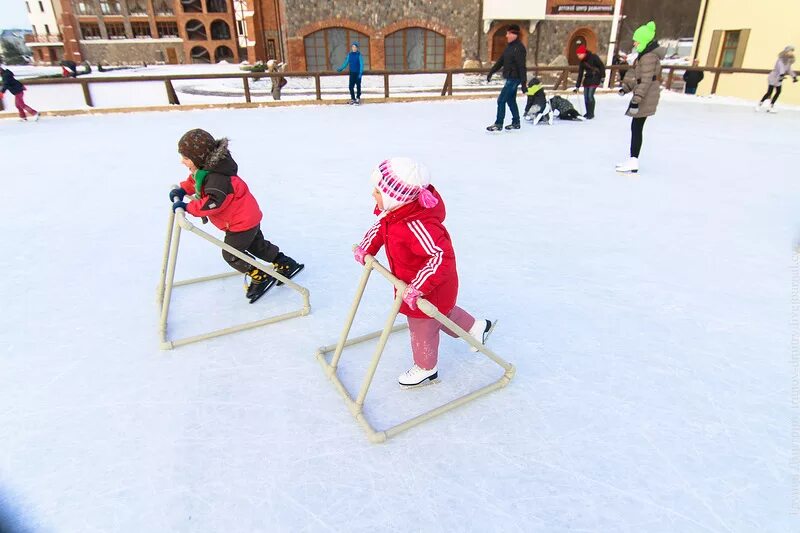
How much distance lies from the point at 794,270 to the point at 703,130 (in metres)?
5.89

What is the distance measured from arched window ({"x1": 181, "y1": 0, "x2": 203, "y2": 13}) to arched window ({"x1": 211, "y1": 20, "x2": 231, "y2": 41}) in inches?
54.5

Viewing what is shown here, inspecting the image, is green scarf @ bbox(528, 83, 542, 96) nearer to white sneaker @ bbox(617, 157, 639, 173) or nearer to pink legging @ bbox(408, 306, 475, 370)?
white sneaker @ bbox(617, 157, 639, 173)

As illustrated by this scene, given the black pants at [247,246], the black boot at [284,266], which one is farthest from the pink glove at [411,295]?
the black boot at [284,266]

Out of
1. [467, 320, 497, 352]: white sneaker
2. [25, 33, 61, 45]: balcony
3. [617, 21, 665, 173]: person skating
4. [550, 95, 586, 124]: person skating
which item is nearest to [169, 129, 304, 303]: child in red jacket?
[467, 320, 497, 352]: white sneaker

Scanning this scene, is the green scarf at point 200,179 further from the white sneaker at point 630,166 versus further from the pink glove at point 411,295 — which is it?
the white sneaker at point 630,166

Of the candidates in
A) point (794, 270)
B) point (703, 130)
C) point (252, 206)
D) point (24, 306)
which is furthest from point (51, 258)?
point (703, 130)

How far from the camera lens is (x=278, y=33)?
26.5 meters

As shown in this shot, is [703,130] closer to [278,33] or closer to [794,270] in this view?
[794,270]

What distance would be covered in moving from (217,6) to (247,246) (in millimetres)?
42853

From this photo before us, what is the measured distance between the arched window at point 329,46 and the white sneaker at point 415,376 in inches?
743

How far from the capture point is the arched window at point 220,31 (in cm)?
3769

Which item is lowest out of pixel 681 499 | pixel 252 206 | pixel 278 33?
pixel 681 499

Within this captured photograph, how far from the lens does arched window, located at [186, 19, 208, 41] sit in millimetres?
37562

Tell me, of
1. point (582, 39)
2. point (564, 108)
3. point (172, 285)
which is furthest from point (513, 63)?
point (582, 39)
